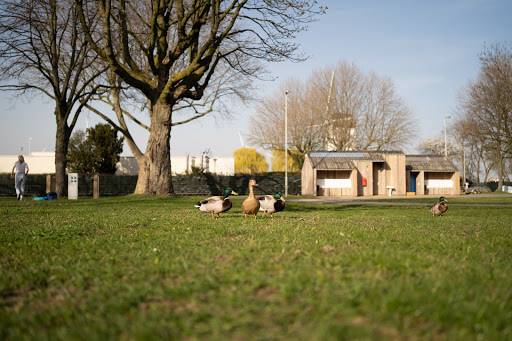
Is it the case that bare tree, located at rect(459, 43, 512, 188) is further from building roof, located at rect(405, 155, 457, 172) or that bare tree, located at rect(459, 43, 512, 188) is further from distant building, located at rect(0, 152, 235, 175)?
distant building, located at rect(0, 152, 235, 175)

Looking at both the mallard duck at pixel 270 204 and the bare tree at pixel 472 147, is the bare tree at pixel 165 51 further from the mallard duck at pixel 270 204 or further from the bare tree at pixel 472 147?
the bare tree at pixel 472 147

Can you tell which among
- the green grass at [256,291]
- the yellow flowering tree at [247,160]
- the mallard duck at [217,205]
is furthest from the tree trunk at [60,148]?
the yellow flowering tree at [247,160]

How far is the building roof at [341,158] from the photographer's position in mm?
40812

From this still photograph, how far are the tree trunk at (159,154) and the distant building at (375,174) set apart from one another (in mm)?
19619

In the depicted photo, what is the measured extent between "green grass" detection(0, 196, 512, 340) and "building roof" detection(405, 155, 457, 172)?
40.6 m

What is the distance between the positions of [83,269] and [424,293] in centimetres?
358

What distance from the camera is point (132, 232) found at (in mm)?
7879

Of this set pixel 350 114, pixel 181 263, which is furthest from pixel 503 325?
pixel 350 114

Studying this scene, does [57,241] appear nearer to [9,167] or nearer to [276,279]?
[276,279]

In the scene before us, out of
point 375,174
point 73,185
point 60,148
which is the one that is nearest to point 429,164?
point 375,174

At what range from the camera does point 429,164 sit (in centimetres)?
4484

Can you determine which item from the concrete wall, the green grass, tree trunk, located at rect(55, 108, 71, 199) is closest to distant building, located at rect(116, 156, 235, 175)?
the concrete wall

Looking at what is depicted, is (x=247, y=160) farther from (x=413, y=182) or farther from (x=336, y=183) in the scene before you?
(x=413, y=182)

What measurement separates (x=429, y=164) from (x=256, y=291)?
4523 cm
